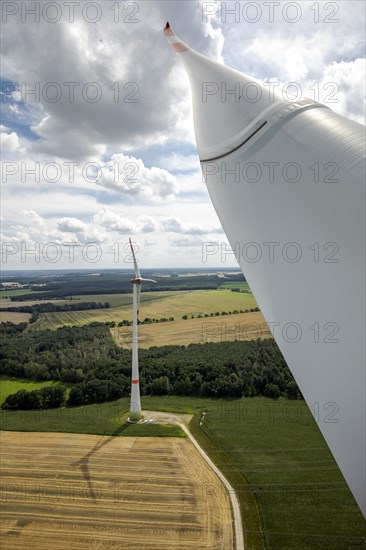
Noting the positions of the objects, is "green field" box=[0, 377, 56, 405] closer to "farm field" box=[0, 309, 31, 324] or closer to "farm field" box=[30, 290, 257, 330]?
"farm field" box=[30, 290, 257, 330]

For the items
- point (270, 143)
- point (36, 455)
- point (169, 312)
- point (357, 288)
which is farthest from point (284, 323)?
point (169, 312)

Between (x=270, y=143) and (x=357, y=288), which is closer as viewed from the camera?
(x=357, y=288)

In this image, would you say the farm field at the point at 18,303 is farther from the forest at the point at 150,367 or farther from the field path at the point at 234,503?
the field path at the point at 234,503

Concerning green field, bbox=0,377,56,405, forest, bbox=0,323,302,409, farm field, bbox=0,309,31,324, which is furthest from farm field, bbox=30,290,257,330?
green field, bbox=0,377,56,405

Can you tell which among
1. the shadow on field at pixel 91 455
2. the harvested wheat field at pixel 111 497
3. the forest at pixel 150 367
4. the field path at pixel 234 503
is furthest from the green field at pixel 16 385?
the field path at pixel 234 503

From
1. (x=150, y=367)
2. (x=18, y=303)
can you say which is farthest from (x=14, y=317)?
(x=150, y=367)

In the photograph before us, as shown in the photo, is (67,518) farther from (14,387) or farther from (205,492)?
(14,387)
